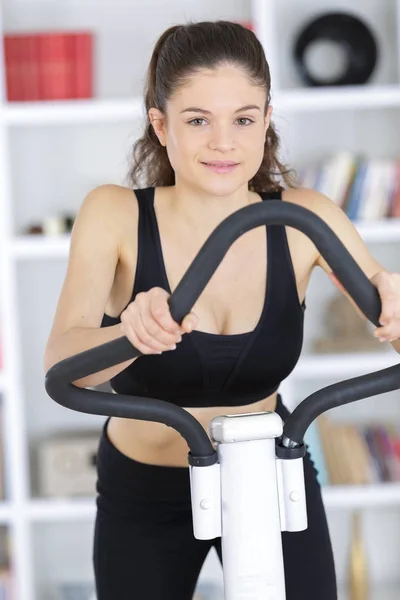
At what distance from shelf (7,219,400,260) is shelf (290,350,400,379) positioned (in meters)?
0.39

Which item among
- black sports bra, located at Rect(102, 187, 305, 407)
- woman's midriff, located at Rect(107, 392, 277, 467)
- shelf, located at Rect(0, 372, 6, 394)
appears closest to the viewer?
black sports bra, located at Rect(102, 187, 305, 407)

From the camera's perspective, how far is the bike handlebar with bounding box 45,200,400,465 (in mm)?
1051

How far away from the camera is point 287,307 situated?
5.39 feet

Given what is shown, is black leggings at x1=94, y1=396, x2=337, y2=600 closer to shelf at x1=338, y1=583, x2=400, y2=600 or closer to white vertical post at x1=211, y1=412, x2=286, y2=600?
white vertical post at x1=211, y1=412, x2=286, y2=600

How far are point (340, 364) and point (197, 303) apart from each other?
1543mm

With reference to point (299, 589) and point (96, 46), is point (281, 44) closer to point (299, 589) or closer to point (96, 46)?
point (96, 46)

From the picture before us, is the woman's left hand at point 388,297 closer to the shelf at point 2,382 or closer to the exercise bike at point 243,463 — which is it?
the exercise bike at point 243,463

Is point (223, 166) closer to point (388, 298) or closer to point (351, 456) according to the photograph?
point (388, 298)

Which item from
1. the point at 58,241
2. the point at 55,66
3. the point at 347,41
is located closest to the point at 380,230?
the point at 347,41

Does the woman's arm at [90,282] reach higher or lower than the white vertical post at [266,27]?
lower

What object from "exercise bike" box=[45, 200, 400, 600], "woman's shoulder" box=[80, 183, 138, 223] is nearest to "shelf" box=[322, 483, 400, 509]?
"woman's shoulder" box=[80, 183, 138, 223]

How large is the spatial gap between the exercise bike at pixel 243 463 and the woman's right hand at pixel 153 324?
5cm

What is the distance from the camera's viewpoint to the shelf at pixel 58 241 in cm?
309

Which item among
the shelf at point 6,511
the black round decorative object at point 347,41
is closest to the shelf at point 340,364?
the black round decorative object at point 347,41
